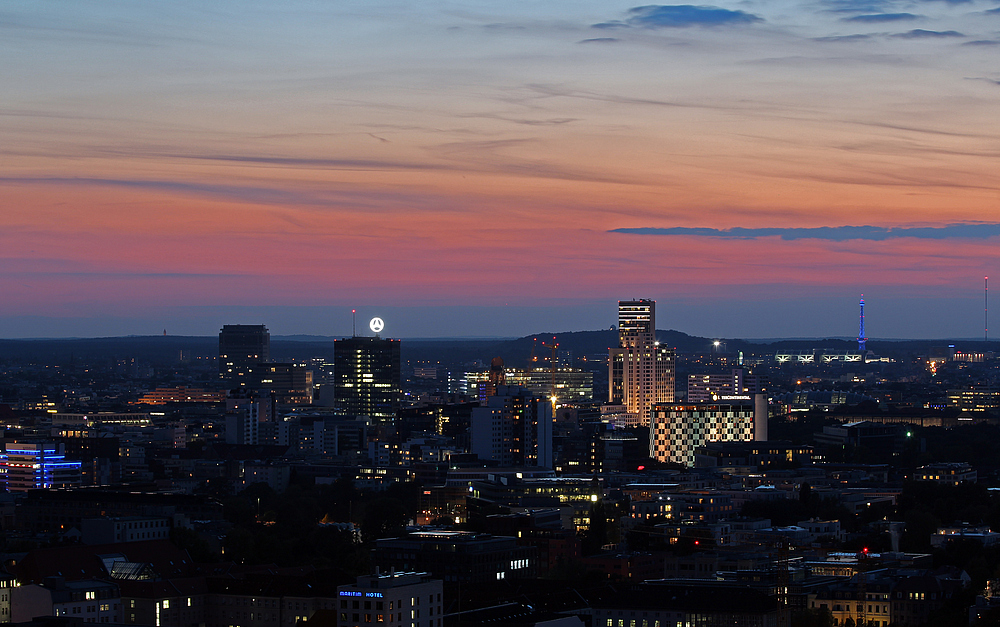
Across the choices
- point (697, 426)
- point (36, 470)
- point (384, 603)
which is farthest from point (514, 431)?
point (384, 603)

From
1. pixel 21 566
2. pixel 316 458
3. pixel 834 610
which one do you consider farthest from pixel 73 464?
pixel 834 610

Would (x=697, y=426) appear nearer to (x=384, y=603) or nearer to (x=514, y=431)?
(x=514, y=431)

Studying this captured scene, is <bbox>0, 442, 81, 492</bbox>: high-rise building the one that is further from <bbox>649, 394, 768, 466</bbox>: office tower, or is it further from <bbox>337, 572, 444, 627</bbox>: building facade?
<bbox>337, 572, 444, 627</bbox>: building facade

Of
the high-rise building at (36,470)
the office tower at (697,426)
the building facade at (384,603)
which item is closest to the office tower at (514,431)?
the office tower at (697,426)

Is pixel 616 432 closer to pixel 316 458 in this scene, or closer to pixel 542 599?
pixel 316 458

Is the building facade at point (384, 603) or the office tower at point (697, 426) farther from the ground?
the office tower at point (697, 426)

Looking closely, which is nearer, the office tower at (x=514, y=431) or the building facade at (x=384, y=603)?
the building facade at (x=384, y=603)

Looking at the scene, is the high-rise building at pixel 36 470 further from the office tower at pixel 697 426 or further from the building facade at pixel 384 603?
the building facade at pixel 384 603
